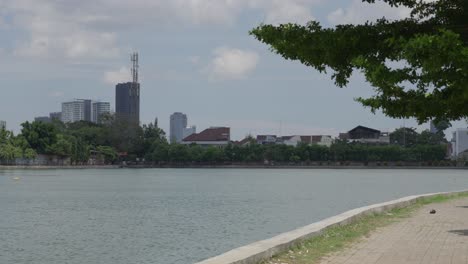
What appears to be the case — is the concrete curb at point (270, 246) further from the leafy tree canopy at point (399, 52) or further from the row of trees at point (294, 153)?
the row of trees at point (294, 153)

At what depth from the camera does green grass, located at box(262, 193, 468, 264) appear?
495 inches

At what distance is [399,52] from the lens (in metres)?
8.05

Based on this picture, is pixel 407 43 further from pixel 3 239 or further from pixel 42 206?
pixel 42 206

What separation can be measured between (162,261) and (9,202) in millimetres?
31881

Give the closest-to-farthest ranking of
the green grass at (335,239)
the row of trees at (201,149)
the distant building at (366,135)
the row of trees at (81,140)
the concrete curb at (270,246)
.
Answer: the concrete curb at (270,246), the green grass at (335,239), the row of trees at (81,140), the row of trees at (201,149), the distant building at (366,135)

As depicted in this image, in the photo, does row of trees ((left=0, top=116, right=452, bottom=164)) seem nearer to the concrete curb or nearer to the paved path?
the paved path

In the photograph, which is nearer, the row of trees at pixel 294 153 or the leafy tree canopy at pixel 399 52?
the leafy tree canopy at pixel 399 52

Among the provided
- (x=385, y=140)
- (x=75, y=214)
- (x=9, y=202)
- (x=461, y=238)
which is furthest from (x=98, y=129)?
(x=461, y=238)

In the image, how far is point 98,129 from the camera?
589 feet

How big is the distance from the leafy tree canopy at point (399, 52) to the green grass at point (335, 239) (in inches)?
148

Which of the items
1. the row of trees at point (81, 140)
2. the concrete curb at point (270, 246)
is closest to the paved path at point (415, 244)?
the concrete curb at point (270, 246)

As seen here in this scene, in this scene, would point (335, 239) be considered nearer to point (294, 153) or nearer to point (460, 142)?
point (294, 153)

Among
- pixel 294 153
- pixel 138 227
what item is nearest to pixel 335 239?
pixel 138 227

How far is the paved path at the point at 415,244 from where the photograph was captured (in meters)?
12.6
